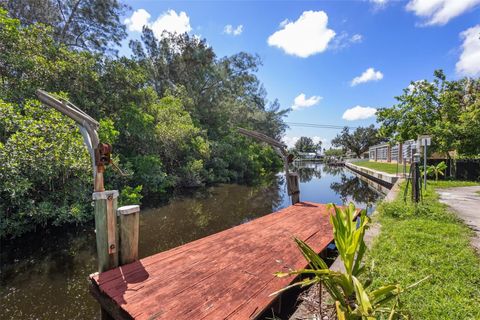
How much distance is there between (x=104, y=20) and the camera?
13859 millimetres

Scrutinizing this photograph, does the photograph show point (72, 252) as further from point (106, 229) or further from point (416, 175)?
point (416, 175)

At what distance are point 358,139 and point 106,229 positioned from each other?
5059cm

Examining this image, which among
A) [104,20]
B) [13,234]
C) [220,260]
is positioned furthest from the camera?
[104,20]

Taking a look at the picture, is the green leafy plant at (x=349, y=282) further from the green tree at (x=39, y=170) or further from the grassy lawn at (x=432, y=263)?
the green tree at (x=39, y=170)

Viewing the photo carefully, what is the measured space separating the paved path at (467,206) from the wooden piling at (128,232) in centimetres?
459

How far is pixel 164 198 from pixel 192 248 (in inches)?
282

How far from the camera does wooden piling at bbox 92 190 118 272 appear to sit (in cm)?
253

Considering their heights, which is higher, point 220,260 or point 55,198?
point 55,198

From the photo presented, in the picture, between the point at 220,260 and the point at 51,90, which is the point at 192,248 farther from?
the point at 51,90

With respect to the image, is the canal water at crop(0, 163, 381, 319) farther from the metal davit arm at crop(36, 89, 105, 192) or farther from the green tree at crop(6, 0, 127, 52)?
the green tree at crop(6, 0, 127, 52)

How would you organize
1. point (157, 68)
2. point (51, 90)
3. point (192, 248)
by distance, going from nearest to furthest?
point (192, 248)
point (51, 90)
point (157, 68)

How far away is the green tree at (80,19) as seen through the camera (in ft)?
38.2

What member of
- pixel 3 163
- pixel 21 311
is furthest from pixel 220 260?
pixel 3 163

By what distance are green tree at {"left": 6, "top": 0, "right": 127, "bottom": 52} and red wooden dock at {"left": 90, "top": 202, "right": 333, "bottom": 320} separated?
14606 millimetres
